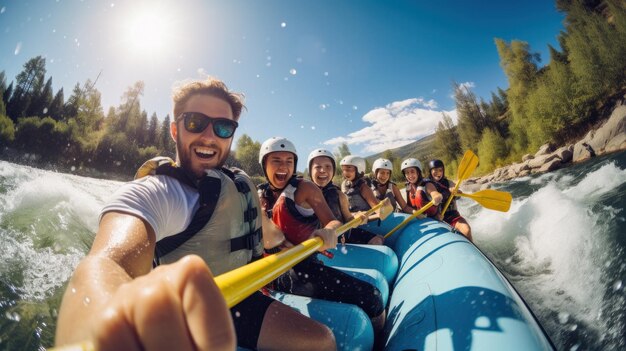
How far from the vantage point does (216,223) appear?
67.9 inches

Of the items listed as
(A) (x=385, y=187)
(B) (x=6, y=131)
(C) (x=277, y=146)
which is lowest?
(A) (x=385, y=187)

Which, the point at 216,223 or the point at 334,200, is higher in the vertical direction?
the point at 216,223

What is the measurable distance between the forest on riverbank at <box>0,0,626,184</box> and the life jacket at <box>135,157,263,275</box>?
3880cm

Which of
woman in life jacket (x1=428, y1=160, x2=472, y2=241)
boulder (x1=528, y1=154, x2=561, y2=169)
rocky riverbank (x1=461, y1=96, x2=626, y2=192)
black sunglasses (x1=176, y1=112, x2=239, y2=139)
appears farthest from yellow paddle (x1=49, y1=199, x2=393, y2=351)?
boulder (x1=528, y1=154, x2=561, y2=169)

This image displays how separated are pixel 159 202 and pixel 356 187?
5.71 meters

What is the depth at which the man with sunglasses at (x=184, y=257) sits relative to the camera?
1.25ft

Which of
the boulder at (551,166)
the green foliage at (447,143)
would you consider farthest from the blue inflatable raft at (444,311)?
the green foliage at (447,143)

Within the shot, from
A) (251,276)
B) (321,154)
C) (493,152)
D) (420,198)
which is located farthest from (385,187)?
(493,152)

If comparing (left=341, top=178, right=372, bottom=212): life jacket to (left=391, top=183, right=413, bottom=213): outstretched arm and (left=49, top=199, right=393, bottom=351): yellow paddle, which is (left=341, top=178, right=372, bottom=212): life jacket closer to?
(left=391, top=183, right=413, bottom=213): outstretched arm

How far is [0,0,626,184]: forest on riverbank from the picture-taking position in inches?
1132

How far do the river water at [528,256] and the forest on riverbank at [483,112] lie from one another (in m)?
29.4

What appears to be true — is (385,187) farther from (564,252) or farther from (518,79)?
(518,79)

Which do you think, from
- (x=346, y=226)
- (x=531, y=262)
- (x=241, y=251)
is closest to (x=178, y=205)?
(x=241, y=251)

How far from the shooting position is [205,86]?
6.60ft
